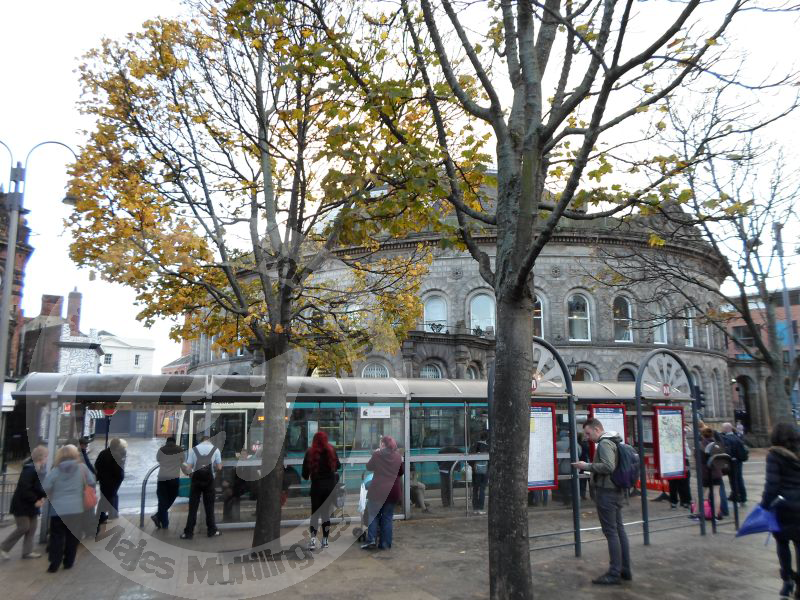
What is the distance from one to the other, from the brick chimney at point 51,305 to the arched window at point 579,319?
3728 cm

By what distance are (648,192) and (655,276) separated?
392 inches

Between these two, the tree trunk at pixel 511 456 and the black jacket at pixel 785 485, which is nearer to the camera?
the tree trunk at pixel 511 456

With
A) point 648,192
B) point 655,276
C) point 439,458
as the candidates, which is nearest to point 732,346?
point 655,276

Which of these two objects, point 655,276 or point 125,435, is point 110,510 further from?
point 125,435

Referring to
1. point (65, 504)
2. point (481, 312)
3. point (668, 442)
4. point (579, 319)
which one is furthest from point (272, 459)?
point (579, 319)

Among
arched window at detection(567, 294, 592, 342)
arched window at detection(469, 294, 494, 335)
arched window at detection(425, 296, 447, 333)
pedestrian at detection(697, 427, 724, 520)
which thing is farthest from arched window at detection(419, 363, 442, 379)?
pedestrian at detection(697, 427, 724, 520)

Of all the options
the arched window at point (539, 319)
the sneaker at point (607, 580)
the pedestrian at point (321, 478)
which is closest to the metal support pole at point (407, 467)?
the pedestrian at point (321, 478)

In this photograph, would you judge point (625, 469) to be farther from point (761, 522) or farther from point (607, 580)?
point (761, 522)

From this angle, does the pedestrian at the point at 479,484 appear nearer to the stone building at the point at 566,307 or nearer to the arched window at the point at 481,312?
the stone building at the point at 566,307

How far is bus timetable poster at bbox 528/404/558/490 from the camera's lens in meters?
9.37

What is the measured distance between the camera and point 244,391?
12.2 m

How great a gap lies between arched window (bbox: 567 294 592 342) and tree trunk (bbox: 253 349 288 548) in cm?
2752

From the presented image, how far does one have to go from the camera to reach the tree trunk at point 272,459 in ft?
29.7

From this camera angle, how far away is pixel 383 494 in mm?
9250
